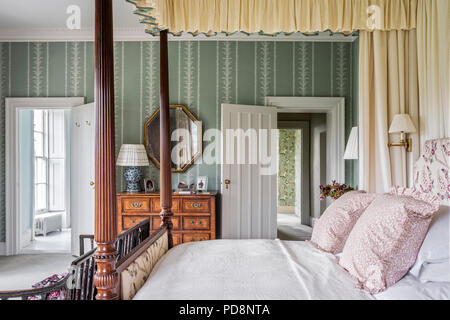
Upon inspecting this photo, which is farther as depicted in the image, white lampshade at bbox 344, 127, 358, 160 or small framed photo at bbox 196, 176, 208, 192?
small framed photo at bbox 196, 176, 208, 192

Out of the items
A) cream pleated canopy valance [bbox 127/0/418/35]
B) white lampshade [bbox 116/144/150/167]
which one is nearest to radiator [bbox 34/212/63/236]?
white lampshade [bbox 116/144/150/167]

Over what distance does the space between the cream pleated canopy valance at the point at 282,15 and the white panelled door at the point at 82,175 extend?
236 centimetres

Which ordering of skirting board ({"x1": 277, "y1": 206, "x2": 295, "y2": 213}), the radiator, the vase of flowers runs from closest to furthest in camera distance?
the vase of flowers
the radiator
skirting board ({"x1": 277, "y1": 206, "x2": 295, "y2": 213})

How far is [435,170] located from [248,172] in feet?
6.94

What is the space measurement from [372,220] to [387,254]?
163 millimetres

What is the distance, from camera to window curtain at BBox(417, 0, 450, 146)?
1658mm

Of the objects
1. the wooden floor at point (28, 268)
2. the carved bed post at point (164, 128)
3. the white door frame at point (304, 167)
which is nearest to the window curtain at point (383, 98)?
the carved bed post at point (164, 128)

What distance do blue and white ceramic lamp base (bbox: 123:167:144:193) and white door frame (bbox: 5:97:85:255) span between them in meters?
1.17

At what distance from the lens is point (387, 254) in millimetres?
1204

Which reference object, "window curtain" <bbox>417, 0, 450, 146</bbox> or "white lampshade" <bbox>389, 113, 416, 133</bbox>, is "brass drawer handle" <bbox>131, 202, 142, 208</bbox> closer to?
"white lampshade" <bbox>389, 113, 416, 133</bbox>

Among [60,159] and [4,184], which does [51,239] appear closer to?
[4,184]

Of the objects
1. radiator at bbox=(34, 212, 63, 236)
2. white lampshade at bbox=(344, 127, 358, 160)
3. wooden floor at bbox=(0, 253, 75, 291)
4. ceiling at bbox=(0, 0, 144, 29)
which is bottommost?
wooden floor at bbox=(0, 253, 75, 291)

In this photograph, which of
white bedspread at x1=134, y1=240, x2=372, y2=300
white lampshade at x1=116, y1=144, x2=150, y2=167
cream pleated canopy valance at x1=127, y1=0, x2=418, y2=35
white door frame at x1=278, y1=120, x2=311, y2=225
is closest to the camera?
white bedspread at x1=134, y1=240, x2=372, y2=300
